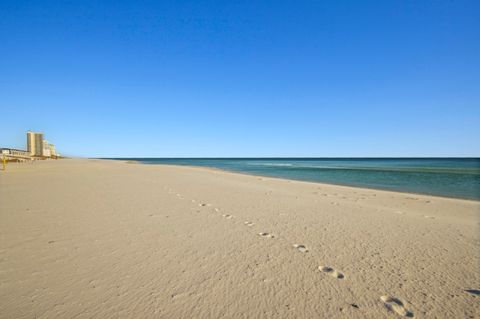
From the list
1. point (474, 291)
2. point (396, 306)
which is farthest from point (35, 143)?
point (474, 291)

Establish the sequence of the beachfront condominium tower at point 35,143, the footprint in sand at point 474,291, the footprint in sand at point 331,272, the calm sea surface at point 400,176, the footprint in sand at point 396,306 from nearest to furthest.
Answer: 1. the footprint in sand at point 396,306
2. the footprint in sand at point 474,291
3. the footprint in sand at point 331,272
4. the calm sea surface at point 400,176
5. the beachfront condominium tower at point 35,143

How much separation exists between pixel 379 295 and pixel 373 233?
8.56 ft

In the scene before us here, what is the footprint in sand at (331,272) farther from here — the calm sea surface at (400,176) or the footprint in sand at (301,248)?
the calm sea surface at (400,176)

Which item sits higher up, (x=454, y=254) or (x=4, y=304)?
(x=4, y=304)

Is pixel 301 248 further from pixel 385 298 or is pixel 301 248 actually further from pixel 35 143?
pixel 35 143

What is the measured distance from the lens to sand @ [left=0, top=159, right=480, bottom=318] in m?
2.32

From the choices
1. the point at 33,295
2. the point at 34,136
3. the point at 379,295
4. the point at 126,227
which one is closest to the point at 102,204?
the point at 126,227

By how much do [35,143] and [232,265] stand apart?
4401 inches

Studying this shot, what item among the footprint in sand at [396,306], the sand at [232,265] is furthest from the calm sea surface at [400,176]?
the footprint in sand at [396,306]

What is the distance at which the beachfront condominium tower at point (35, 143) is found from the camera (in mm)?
77325

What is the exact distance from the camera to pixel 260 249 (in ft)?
12.4

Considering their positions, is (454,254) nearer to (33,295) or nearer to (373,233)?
(373,233)

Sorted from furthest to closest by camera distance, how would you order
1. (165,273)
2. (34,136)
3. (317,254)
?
1. (34,136)
2. (317,254)
3. (165,273)

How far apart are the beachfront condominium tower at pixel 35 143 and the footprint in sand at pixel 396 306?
108 meters
